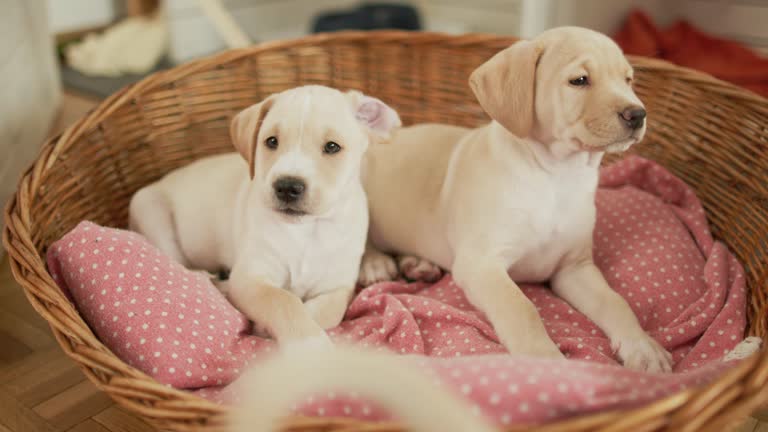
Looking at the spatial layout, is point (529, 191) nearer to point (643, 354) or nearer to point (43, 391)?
point (643, 354)

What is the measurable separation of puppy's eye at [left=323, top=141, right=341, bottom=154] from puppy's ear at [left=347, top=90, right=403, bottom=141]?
146 millimetres

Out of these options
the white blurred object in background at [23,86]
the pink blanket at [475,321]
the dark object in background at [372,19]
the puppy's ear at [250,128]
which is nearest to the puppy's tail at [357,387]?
the pink blanket at [475,321]

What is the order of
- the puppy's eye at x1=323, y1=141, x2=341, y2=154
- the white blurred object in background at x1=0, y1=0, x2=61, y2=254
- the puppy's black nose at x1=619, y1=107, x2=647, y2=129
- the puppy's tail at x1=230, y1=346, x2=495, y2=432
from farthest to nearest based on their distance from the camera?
the white blurred object in background at x1=0, y1=0, x2=61, y2=254
the puppy's eye at x1=323, y1=141, x2=341, y2=154
the puppy's black nose at x1=619, y1=107, x2=647, y2=129
the puppy's tail at x1=230, y1=346, x2=495, y2=432

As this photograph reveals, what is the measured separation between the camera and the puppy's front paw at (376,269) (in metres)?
2.08

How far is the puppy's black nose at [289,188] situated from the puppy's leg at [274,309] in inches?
10.1

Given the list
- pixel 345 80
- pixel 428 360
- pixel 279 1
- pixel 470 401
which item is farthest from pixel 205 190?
pixel 279 1

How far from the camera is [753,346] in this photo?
154cm

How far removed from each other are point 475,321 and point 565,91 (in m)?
0.58

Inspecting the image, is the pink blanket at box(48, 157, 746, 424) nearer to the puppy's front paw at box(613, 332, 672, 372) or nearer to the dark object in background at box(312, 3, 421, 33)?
the puppy's front paw at box(613, 332, 672, 372)

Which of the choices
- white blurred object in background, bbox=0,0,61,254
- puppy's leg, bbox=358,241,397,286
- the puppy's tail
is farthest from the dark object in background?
the puppy's tail

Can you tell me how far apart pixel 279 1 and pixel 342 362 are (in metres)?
4.58

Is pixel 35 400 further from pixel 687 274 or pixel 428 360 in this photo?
pixel 687 274

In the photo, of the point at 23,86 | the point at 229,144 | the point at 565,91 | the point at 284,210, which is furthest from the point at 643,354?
the point at 23,86

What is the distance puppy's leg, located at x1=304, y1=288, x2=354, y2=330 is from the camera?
179cm
